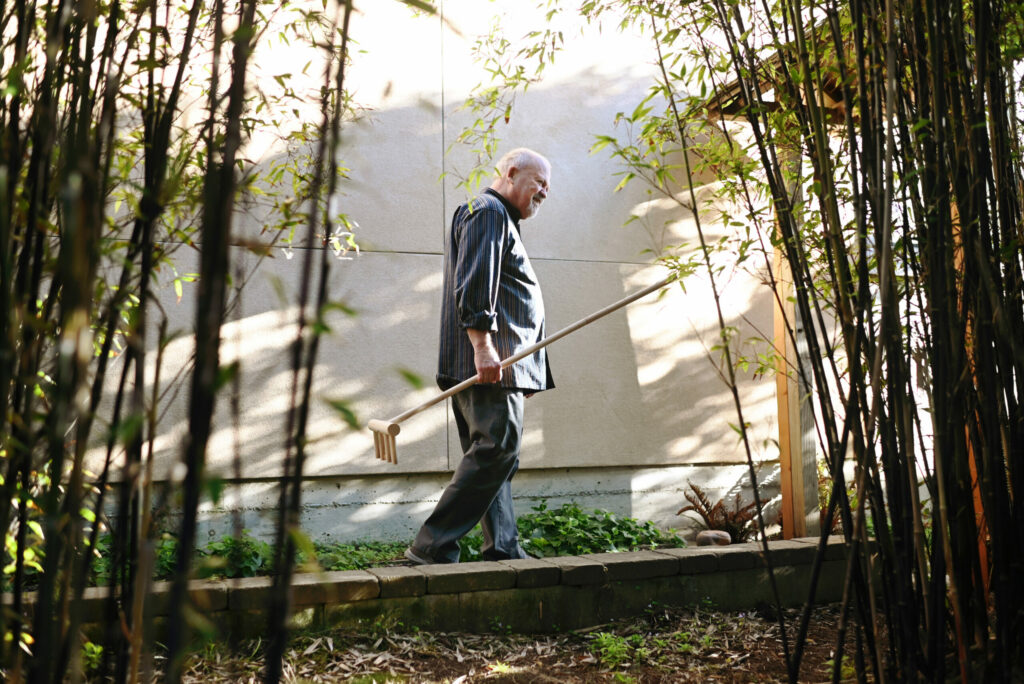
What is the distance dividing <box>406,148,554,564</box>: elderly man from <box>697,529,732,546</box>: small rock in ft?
4.38

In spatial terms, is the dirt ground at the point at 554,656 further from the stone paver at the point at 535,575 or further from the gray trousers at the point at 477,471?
the gray trousers at the point at 477,471

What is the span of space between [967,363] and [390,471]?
305cm

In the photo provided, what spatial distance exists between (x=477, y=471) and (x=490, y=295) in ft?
2.14

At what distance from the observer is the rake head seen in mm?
3484

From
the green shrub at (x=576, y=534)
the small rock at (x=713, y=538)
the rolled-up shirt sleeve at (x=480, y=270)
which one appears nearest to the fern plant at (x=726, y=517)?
the small rock at (x=713, y=538)

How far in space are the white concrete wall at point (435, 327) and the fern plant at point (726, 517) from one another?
0.19 m

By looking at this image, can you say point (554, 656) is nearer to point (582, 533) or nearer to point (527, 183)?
point (582, 533)

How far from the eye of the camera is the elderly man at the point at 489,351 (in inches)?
131

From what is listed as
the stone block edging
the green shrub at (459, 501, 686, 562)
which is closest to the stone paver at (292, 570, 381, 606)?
the stone block edging

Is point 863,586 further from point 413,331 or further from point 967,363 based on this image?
point 413,331

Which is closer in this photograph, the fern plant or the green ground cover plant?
the green ground cover plant

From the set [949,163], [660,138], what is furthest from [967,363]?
[660,138]

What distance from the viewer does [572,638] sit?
310 cm

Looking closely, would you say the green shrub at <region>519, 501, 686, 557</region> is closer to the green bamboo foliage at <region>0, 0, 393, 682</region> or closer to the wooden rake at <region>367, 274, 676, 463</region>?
the wooden rake at <region>367, 274, 676, 463</region>
